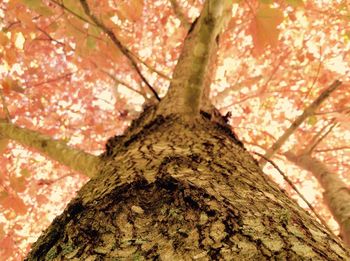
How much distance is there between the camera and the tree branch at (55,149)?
205 centimetres

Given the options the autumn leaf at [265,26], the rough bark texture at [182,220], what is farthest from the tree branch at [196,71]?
the rough bark texture at [182,220]

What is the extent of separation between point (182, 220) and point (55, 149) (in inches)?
66.0

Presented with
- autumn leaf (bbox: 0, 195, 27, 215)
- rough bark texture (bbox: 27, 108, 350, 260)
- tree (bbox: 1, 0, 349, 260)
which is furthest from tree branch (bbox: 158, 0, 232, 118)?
autumn leaf (bbox: 0, 195, 27, 215)

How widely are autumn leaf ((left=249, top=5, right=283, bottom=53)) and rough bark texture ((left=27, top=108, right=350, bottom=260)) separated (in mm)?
777

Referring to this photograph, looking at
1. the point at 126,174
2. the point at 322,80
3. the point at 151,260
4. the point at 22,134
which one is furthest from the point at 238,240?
the point at 322,80

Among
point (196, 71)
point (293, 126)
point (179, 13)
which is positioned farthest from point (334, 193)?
point (179, 13)

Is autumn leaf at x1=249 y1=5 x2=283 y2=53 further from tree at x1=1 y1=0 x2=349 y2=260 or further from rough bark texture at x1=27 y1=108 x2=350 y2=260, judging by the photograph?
rough bark texture at x1=27 y1=108 x2=350 y2=260

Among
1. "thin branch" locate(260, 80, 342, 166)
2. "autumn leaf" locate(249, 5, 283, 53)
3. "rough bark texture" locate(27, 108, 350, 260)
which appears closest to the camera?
"rough bark texture" locate(27, 108, 350, 260)

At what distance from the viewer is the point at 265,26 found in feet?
5.64

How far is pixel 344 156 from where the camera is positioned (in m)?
7.24

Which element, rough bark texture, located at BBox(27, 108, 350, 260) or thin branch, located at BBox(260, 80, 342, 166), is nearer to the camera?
rough bark texture, located at BBox(27, 108, 350, 260)

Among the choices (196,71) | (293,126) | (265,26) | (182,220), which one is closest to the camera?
(182,220)

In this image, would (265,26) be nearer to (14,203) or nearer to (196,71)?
(196,71)

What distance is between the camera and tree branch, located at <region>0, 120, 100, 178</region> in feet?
6.73
